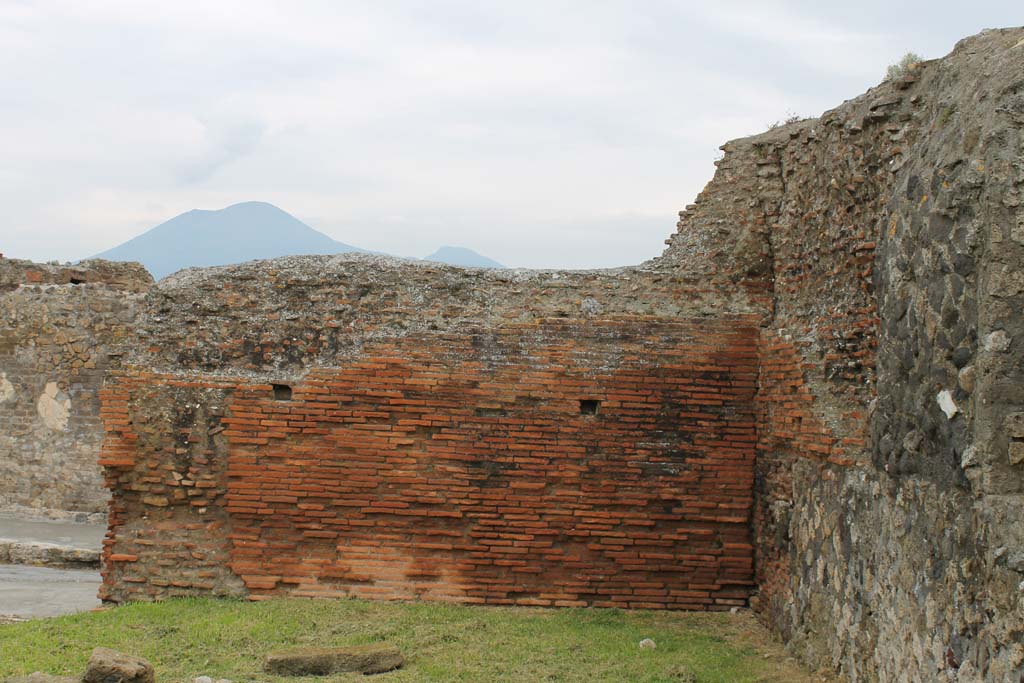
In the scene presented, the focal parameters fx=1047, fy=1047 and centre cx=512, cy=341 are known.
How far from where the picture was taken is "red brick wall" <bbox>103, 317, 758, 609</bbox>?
22.9 ft

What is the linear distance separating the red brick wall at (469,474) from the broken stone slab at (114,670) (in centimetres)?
179

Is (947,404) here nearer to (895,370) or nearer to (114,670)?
(895,370)

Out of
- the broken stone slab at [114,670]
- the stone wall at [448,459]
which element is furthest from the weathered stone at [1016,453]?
the broken stone slab at [114,670]

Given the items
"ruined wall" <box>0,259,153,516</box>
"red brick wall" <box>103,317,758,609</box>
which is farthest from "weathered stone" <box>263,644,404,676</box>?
"ruined wall" <box>0,259,153,516</box>

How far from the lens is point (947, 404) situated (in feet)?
14.0

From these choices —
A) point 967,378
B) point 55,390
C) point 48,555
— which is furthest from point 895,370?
point 55,390

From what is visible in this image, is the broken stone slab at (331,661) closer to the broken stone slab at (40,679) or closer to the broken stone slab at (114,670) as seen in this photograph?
the broken stone slab at (114,670)

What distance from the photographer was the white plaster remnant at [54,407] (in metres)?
11.9

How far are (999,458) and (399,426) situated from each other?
405cm

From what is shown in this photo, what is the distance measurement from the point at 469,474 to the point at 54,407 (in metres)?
6.96

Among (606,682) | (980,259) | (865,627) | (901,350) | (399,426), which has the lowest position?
(606,682)

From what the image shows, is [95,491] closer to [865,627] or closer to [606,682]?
[606,682]

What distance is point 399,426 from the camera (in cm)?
699

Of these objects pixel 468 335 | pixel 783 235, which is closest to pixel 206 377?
pixel 468 335
